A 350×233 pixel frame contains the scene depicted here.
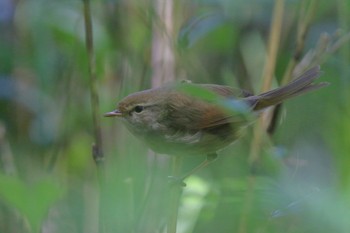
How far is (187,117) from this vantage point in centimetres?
193

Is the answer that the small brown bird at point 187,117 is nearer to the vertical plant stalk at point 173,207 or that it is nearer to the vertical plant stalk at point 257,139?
the vertical plant stalk at point 257,139

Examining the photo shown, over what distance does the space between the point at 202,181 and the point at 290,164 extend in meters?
0.23

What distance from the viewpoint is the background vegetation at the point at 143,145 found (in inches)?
53.3

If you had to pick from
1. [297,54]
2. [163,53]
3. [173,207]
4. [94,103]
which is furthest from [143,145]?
[163,53]

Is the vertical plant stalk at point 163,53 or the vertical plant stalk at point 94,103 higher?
the vertical plant stalk at point 94,103

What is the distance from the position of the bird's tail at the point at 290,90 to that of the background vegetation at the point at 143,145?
0.05 meters

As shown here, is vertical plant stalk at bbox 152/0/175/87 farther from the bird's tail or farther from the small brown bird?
the bird's tail

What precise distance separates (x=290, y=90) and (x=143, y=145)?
15.6 inches

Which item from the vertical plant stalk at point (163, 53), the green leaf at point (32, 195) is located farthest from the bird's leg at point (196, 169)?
the vertical plant stalk at point (163, 53)

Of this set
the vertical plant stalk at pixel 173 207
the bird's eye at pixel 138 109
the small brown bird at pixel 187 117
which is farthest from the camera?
the bird's eye at pixel 138 109

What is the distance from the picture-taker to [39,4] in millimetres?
2248

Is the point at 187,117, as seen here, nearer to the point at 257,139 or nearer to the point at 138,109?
the point at 138,109

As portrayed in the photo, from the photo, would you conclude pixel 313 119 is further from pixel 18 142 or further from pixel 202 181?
pixel 18 142

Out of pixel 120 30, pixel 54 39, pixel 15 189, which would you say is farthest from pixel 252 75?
pixel 15 189
